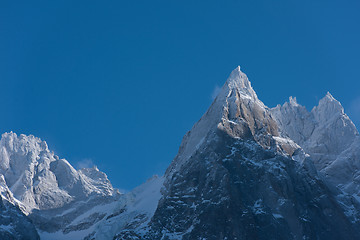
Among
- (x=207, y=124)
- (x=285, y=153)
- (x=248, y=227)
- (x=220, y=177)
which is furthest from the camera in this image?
(x=207, y=124)

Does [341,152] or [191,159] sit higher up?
[341,152]

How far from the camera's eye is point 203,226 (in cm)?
15462

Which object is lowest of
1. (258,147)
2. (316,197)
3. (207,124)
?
(316,197)

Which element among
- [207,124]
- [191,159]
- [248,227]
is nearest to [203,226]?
[248,227]

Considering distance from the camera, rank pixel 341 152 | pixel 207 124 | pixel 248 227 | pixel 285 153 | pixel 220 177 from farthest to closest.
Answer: pixel 341 152, pixel 207 124, pixel 285 153, pixel 220 177, pixel 248 227

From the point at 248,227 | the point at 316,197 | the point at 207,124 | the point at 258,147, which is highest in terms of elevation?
the point at 207,124

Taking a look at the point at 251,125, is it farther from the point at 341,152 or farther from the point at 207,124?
the point at 341,152

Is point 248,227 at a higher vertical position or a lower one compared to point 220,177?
lower

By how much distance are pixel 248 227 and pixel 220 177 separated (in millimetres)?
14916

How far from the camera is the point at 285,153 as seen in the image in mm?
174625

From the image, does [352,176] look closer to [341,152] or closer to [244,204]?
[341,152]

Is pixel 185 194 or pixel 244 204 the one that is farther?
pixel 185 194

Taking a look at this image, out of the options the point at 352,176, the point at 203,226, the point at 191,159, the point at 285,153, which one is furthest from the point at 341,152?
the point at 203,226

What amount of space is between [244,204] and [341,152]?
178 ft
